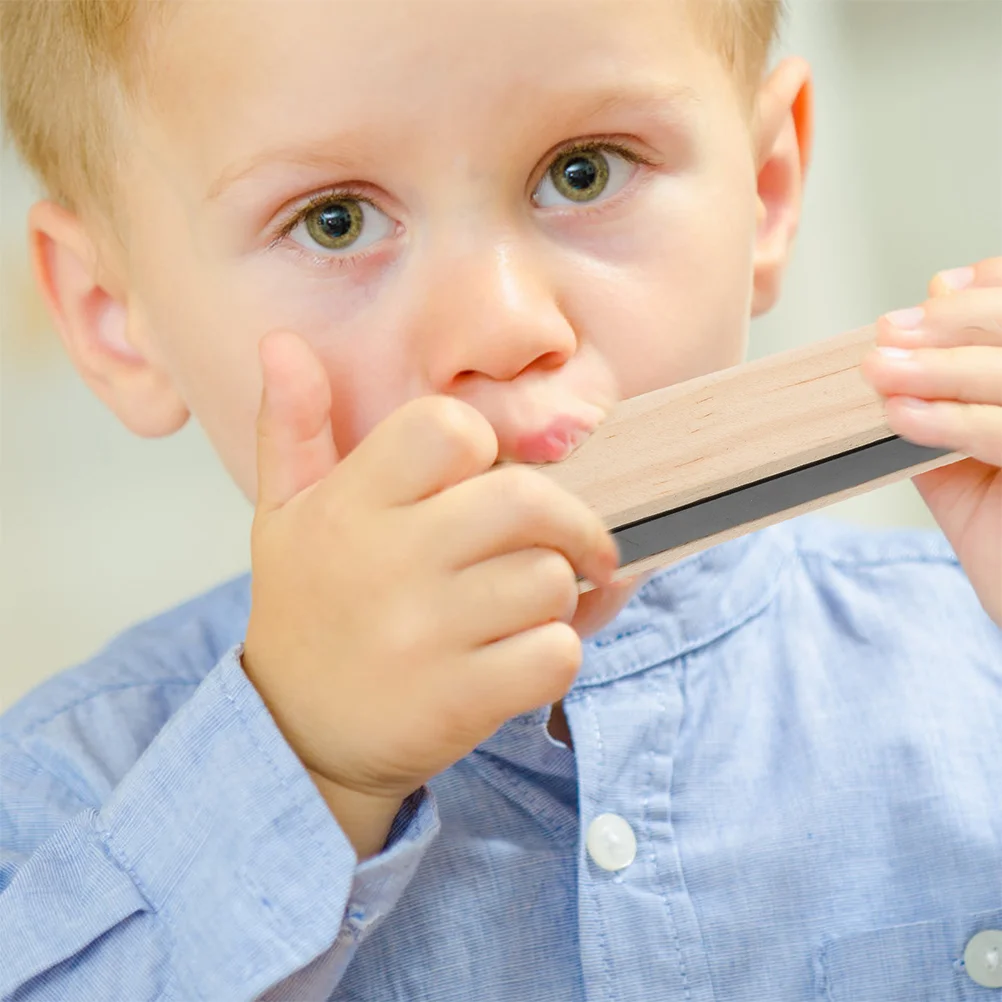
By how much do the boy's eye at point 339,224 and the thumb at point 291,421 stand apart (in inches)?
1.7

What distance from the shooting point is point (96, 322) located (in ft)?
2.02

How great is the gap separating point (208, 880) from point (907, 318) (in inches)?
11.8

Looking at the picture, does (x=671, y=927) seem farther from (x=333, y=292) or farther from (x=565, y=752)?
(x=333, y=292)

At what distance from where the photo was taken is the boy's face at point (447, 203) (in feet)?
1.45

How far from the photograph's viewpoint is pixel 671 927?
537 millimetres

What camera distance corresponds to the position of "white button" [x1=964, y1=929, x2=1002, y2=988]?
548 mm

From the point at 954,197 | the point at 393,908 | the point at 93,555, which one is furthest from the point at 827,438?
the point at 954,197

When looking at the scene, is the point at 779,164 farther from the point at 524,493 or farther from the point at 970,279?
the point at 524,493

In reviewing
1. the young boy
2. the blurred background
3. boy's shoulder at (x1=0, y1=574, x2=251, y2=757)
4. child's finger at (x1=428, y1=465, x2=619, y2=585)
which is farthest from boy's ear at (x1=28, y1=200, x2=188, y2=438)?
the blurred background

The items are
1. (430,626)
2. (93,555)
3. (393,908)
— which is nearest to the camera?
(430,626)

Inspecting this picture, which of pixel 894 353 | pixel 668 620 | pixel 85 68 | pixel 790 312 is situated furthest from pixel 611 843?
pixel 790 312

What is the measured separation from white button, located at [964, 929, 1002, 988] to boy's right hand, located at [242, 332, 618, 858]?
0.77ft

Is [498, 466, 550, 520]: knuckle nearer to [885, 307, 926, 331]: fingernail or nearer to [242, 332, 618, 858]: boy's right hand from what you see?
[242, 332, 618, 858]: boy's right hand

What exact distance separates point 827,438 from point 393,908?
241mm
